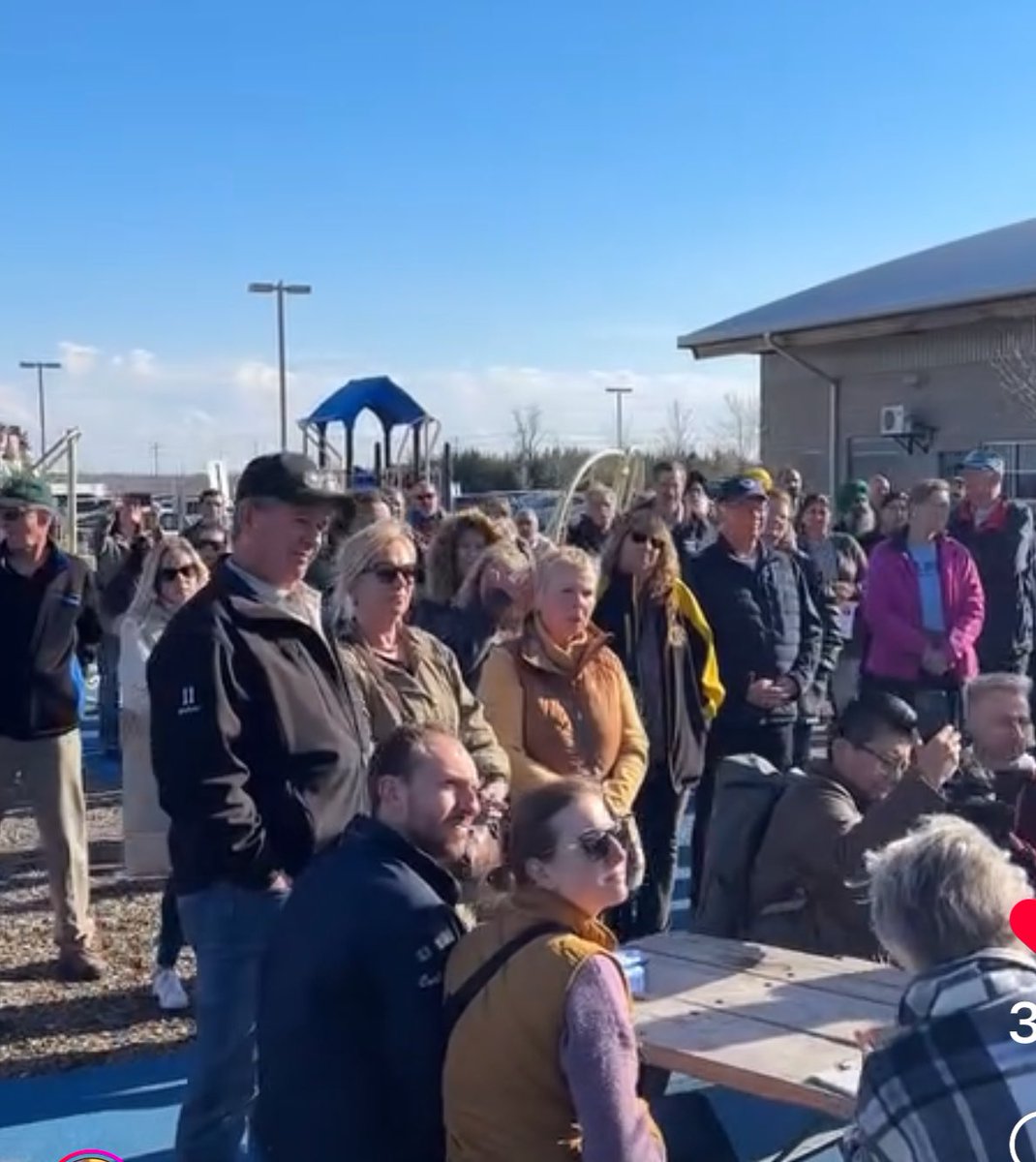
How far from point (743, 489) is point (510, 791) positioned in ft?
6.58

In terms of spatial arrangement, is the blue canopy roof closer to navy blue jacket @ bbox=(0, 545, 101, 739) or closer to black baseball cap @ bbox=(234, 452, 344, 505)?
navy blue jacket @ bbox=(0, 545, 101, 739)

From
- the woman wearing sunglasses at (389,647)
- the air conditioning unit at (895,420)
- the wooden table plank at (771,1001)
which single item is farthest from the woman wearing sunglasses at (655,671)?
the air conditioning unit at (895,420)

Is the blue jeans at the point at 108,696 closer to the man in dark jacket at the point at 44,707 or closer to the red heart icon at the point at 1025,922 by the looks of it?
the man in dark jacket at the point at 44,707

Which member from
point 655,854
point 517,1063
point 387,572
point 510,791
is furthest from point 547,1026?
point 655,854

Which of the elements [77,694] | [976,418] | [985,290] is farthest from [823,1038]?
[976,418]

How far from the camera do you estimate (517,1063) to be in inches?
96.1

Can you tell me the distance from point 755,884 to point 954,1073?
2123mm

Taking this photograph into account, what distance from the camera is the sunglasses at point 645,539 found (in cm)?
557

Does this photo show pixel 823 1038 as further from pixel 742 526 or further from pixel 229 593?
pixel 742 526

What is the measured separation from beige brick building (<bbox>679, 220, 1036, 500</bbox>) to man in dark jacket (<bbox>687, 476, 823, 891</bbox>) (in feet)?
46.3

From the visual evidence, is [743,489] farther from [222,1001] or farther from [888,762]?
[222,1001]

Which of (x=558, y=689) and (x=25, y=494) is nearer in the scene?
(x=558, y=689)

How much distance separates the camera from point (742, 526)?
5.95 metres

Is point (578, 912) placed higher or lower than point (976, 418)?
lower
